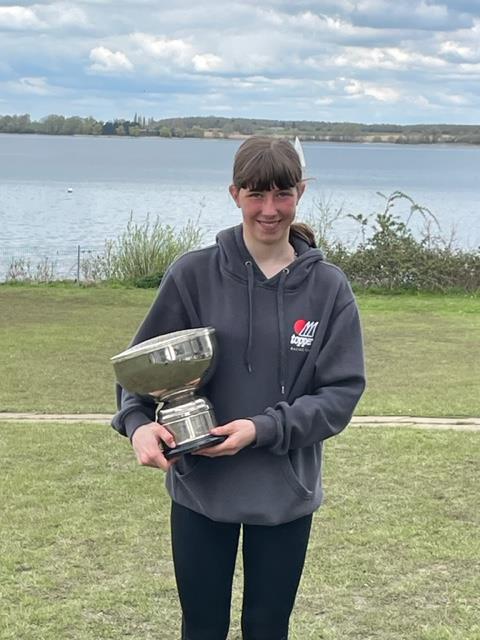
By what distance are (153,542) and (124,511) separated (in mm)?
478

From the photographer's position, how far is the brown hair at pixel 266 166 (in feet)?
9.00

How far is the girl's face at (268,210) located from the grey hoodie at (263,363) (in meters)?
0.08

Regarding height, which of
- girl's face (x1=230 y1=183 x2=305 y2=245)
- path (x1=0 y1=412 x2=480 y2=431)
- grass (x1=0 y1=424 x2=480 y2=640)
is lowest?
path (x1=0 y1=412 x2=480 y2=431)

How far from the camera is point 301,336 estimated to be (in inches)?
111

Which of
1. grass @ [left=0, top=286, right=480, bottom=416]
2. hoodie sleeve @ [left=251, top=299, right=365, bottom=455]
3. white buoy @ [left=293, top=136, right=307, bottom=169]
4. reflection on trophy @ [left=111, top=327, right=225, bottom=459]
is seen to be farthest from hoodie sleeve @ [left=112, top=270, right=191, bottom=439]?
grass @ [left=0, top=286, right=480, bottom=416]

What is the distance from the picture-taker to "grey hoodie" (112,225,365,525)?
2.81m

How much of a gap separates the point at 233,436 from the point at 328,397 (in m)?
0.31

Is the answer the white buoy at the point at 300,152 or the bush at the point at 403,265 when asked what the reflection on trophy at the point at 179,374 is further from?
the bush at the point at 403,265

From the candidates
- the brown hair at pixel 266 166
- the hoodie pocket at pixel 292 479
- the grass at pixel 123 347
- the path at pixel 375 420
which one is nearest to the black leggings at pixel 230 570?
the hoodie pocket at pixel 292 479

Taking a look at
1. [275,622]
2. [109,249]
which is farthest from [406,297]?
[275,622]

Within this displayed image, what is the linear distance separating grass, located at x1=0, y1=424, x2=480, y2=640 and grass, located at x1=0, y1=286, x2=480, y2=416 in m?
1.78

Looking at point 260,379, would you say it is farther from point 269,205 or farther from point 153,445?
point 269,205

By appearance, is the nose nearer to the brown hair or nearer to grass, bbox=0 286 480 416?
the brown hair

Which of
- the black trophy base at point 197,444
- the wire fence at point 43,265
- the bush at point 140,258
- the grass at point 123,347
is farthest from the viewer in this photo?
the wire fence at point 43,265
